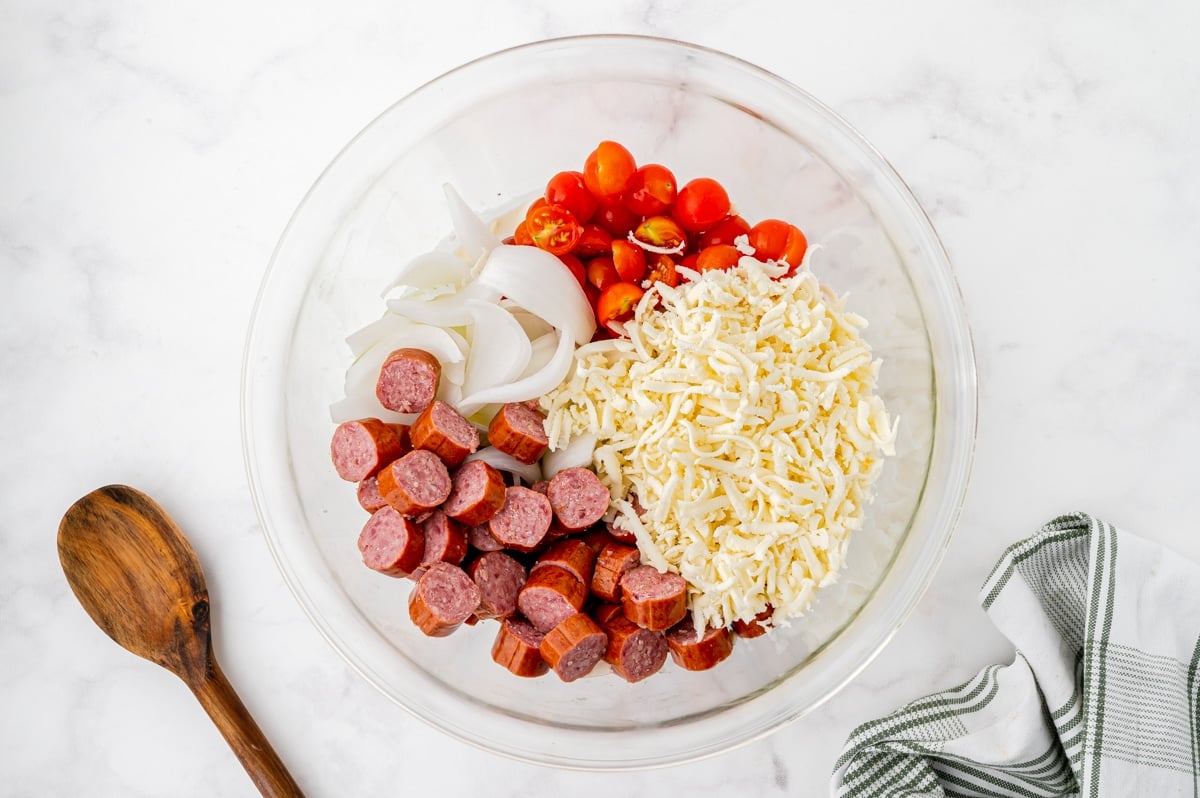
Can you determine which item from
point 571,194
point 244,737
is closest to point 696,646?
point 571,194

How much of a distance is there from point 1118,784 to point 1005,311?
120cm

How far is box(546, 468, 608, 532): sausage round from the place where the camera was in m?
1.95

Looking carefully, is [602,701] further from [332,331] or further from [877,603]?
[332,331]

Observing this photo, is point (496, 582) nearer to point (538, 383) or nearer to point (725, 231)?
point (538, 383)

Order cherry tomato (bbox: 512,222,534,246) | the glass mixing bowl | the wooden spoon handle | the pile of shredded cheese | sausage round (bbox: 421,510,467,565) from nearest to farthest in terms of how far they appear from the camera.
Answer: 1. the pile of shredded cheese
2. sausage round (bbox: 421,510,467,565)
3. cherry tomato (bbox: 512,222,534,246)
4. the glass mixing bowl
5. the wooden spoon handle

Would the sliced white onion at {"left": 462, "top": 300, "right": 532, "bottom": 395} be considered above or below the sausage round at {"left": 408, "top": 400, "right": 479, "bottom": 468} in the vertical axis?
above

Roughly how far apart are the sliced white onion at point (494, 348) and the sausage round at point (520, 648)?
1.75ft

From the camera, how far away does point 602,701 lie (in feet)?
7.35

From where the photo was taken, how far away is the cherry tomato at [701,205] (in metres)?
2.06

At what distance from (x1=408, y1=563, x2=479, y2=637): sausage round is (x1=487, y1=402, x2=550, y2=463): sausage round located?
0.28 m

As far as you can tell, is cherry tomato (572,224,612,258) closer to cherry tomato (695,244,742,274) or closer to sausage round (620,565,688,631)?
cherry tomato (695,244,742,274)

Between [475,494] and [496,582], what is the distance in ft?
0.72

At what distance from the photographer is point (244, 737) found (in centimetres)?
235

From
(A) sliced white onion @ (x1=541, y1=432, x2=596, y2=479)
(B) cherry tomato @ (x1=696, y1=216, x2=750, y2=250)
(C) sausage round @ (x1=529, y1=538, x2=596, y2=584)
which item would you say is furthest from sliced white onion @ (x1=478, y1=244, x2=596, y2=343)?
(C) sausage round @ (x1=529, y1=538, x2=596, y2=584)
